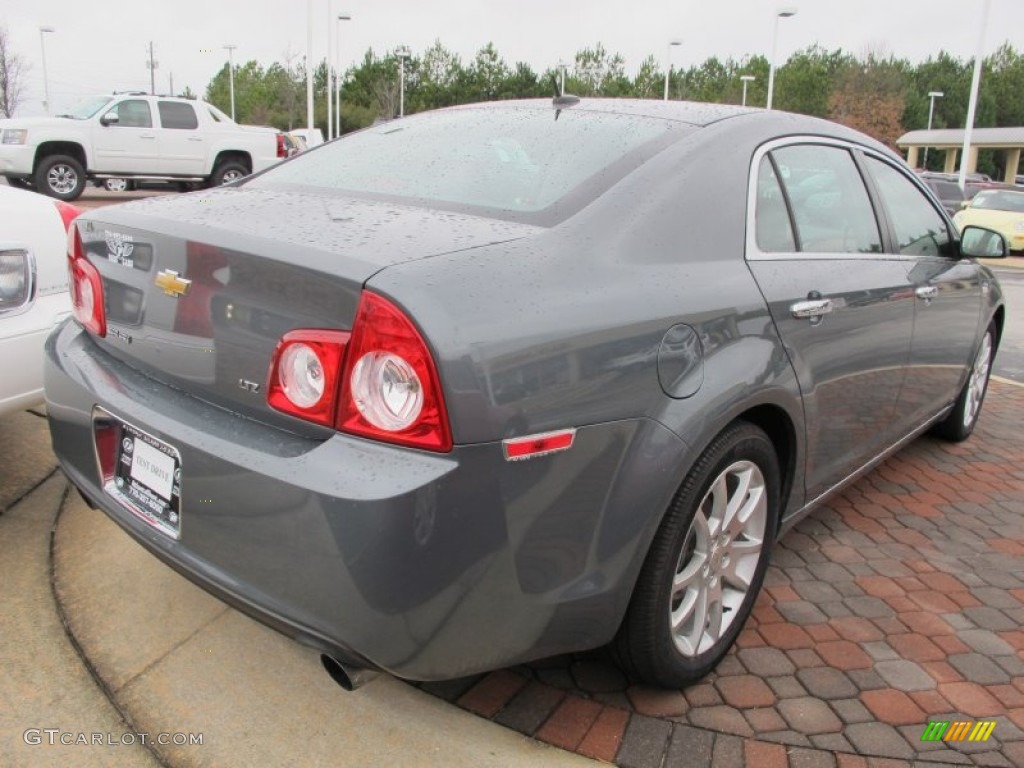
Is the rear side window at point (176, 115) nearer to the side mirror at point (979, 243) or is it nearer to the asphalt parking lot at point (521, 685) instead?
the asphalt parking lot at point (521, 685)

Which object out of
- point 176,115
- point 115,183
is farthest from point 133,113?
point 115,183

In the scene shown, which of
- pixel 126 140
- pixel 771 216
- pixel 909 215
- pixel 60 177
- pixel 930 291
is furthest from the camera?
pixel 126 140

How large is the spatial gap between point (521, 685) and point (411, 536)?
3.13ft

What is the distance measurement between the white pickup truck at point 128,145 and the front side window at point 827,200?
15.1 meters

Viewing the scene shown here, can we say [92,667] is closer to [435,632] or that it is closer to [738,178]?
[435,632]

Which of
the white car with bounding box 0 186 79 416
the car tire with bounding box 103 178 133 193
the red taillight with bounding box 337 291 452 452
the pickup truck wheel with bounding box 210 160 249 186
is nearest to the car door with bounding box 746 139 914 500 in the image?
the red taillight with bounding box 337 291 452 452

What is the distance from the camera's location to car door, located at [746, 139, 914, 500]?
8.18 ft

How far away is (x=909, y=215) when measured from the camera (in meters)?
3.57

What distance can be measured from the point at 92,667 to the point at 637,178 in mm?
1991

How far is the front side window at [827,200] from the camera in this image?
2719 mm

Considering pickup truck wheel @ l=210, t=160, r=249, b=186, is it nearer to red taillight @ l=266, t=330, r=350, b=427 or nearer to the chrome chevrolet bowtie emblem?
the chrome chevrolet bowtie emblem

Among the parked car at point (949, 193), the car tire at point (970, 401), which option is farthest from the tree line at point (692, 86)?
the car tire at point (970, 401)

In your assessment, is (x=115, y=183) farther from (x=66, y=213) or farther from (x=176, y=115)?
(x=66, y=213)

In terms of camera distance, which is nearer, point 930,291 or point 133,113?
point 930,291
